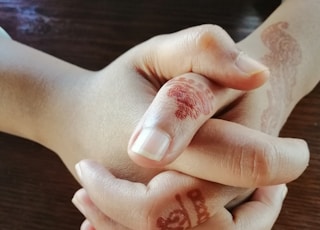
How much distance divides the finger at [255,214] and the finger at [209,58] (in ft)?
0.49

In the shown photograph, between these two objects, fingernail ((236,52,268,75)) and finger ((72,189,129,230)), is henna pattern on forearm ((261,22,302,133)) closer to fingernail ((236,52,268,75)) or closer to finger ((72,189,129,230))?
fingernail ((236,52,268,75))

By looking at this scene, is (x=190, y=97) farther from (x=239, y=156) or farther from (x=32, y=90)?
(x=32, y=90)

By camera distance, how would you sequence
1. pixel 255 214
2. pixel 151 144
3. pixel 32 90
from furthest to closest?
→ 1. pixel 32 90
2. pixel 255 214
3. pixel 151 144

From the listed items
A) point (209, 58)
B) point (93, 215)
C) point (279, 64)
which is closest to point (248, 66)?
point (209, 58)

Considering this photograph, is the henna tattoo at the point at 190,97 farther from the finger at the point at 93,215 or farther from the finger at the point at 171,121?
the finger at the point at 93,215

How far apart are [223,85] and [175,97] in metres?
0.08

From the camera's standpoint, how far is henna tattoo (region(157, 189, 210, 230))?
0.53 m

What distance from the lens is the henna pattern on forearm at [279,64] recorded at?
63 centimetres

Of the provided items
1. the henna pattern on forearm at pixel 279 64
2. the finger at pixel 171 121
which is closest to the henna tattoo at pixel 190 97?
the finger at pixel 171 121

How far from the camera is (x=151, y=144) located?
471mm

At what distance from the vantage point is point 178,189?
1.76 ft

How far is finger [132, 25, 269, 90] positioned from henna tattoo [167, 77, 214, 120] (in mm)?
26

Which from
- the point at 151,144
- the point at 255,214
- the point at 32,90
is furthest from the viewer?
the point at 32,90

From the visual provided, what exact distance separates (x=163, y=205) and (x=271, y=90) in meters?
0.21
